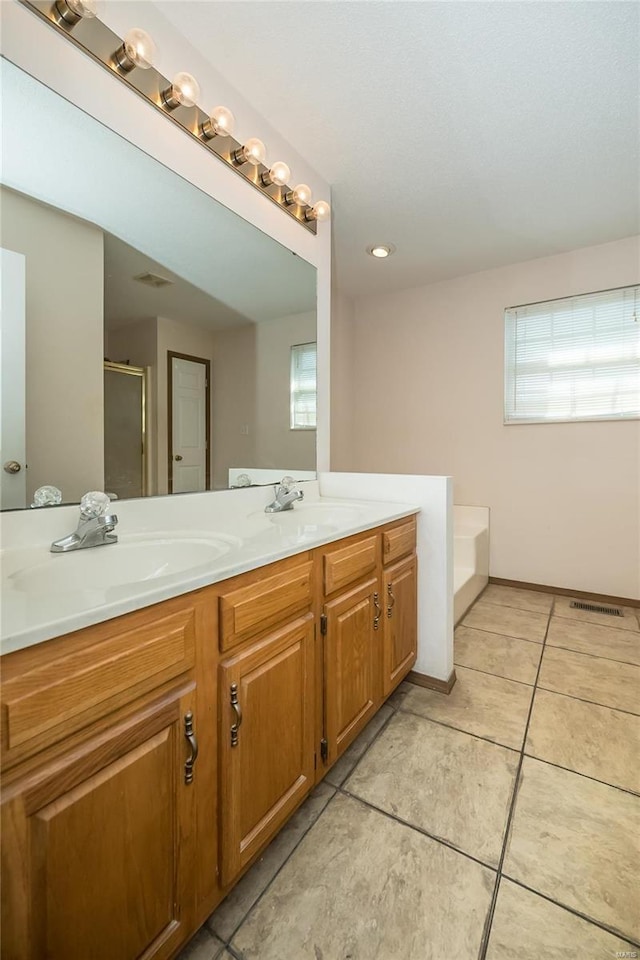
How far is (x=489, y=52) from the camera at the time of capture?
1.46m

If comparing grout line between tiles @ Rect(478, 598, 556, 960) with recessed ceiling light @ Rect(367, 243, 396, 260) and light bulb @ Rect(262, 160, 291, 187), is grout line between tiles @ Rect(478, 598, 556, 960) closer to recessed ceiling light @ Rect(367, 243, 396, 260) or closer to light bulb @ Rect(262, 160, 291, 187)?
light bulb @ Rect(262, 160, 291, 187)

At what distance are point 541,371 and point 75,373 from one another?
9.98 feet

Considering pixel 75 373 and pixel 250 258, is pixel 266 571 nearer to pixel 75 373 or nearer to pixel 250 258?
pixel 75 373

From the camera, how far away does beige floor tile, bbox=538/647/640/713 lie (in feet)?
5.76

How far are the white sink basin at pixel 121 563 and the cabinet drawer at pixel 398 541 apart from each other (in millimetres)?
627

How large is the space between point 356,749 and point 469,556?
69.4 inches

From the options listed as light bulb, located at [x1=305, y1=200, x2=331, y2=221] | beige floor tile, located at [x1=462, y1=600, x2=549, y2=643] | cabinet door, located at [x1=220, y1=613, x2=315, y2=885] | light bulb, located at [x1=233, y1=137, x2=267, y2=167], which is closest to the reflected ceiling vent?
light bulb, located at [x1=233, y1=137, x2=267, y2=167]

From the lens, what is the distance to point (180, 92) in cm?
131

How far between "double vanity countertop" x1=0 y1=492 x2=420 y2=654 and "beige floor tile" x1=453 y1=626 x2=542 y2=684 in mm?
963

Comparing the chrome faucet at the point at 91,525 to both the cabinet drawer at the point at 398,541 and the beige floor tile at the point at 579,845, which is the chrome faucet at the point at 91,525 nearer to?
the cabinet drawer at the point at 398,541

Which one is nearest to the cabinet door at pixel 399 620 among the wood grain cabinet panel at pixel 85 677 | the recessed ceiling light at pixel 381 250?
the wood grain cabinet panel at pixel 85 677

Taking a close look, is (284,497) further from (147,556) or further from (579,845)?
(579,845)

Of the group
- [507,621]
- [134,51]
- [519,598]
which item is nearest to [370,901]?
[507,621]

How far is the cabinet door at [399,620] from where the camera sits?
154 centimetres
